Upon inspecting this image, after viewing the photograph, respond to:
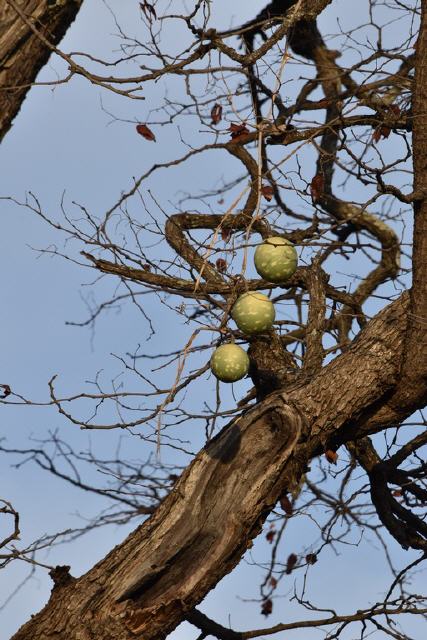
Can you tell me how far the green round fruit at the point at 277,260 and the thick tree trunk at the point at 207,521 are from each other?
0.62 meters

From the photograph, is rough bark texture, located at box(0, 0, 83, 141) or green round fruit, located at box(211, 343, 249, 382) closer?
green round fruit, located at box(211, 343, 249, 382)

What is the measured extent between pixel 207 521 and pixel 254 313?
0.94 meters

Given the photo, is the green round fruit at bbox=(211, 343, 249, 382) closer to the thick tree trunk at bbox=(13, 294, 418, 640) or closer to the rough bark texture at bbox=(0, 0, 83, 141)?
the thick tree trunk at bbox=(13, 294, 418, 640)

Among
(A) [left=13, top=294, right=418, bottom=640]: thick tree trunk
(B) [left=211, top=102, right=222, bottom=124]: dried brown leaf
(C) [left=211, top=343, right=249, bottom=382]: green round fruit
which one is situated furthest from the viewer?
(B) [left=211, top=102, right=222, bottom=124]: dried brown leaf

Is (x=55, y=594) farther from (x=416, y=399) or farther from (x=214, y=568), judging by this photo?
(x=416, y=399)

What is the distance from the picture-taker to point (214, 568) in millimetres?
3137

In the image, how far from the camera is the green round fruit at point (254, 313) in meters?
2.69

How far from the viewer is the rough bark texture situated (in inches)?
170

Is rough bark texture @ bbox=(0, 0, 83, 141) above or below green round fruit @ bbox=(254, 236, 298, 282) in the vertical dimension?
above

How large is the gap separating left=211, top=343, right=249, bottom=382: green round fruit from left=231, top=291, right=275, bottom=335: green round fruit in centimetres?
8

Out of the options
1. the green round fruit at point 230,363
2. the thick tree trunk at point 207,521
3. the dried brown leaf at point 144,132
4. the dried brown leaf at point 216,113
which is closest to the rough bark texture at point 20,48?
the dried brown leaf at point 144,132

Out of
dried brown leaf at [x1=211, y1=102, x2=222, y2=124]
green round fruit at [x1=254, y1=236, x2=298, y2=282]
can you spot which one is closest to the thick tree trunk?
green round fruit at [x1=254, y1=236, x2=298, y2=282]

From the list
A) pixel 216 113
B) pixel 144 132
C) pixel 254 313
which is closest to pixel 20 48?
pixel 144 132

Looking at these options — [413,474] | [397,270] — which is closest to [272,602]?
[413,474]
